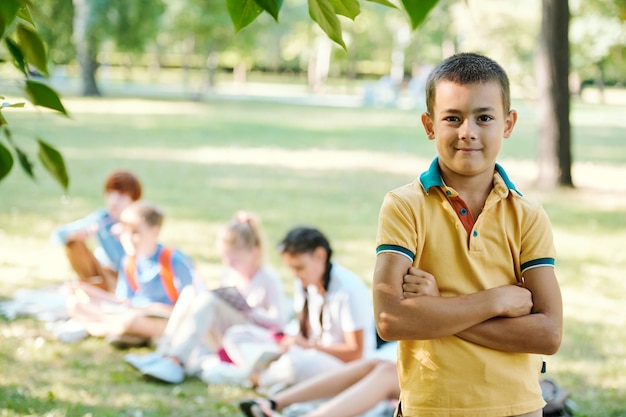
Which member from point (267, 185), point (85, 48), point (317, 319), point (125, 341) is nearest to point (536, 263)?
point (317, 319)

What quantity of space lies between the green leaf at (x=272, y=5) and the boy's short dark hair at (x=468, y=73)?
3.19 feet

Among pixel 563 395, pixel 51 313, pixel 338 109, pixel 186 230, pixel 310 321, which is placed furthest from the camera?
pixel 338 109

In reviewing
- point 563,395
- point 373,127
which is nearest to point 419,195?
point 563,395

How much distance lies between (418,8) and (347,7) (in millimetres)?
611

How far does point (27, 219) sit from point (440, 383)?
31.1ft

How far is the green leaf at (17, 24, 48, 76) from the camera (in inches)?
60.1

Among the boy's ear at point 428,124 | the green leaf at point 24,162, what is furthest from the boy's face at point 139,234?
the green leaf at point 24,162

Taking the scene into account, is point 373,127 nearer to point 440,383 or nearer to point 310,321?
point 310,321

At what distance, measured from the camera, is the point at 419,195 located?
245 centimetres

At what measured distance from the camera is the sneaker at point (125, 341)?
621cm

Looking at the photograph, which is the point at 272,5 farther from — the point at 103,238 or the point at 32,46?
the point at 103,238

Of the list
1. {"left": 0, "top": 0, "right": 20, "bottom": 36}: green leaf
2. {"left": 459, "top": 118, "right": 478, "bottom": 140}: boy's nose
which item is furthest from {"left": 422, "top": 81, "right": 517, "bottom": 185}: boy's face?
{"left": 0, "top": 0, "right": 20, "bottom": 36}: green leaf

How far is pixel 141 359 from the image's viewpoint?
18.7ft

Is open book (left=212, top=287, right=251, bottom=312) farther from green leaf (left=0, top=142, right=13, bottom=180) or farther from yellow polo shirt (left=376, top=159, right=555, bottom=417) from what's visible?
green leaf (left=0, top=142, right=13, bottom=180)
